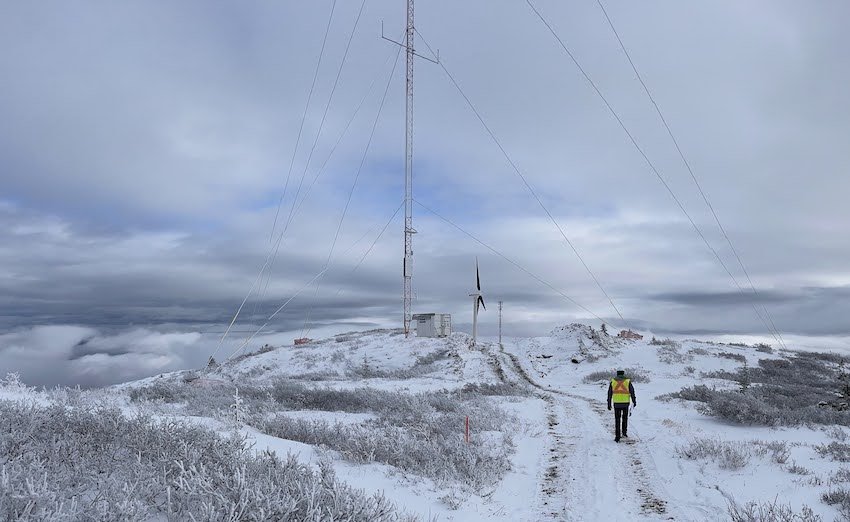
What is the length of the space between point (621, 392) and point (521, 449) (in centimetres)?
384

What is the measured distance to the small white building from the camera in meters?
47.6

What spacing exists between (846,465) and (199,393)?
19.0 m

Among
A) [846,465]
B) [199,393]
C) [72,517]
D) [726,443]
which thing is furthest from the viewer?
[199,393]

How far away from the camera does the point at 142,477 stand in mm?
6227

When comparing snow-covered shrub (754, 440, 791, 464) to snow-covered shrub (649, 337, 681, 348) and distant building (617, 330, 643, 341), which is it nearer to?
snow-covered shrub (649, 337, 681, 348)

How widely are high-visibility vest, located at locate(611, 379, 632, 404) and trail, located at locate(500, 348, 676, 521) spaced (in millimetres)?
1183

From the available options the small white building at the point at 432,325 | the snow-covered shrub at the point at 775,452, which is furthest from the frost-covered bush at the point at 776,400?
the small white building at the point at 432,325

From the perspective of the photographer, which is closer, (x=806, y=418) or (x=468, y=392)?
(x=806, y=418)

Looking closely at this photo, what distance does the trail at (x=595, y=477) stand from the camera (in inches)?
360

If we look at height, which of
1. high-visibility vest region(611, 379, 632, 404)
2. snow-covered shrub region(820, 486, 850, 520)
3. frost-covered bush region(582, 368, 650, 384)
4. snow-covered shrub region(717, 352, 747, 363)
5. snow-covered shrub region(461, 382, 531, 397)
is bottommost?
frost-covered bush region(582, 368, 650, 384)

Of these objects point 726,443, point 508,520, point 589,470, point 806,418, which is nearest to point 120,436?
point 508,520

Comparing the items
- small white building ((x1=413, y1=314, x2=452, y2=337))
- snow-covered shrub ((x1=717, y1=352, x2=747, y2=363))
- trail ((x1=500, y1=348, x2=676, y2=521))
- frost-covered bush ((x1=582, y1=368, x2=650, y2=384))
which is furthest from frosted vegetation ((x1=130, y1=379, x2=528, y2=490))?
small white building ((x1=413, y1=314, x2=452, y2=337))

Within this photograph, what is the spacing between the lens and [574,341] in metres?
47.6

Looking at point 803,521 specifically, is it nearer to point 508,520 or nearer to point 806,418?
point 508,520
